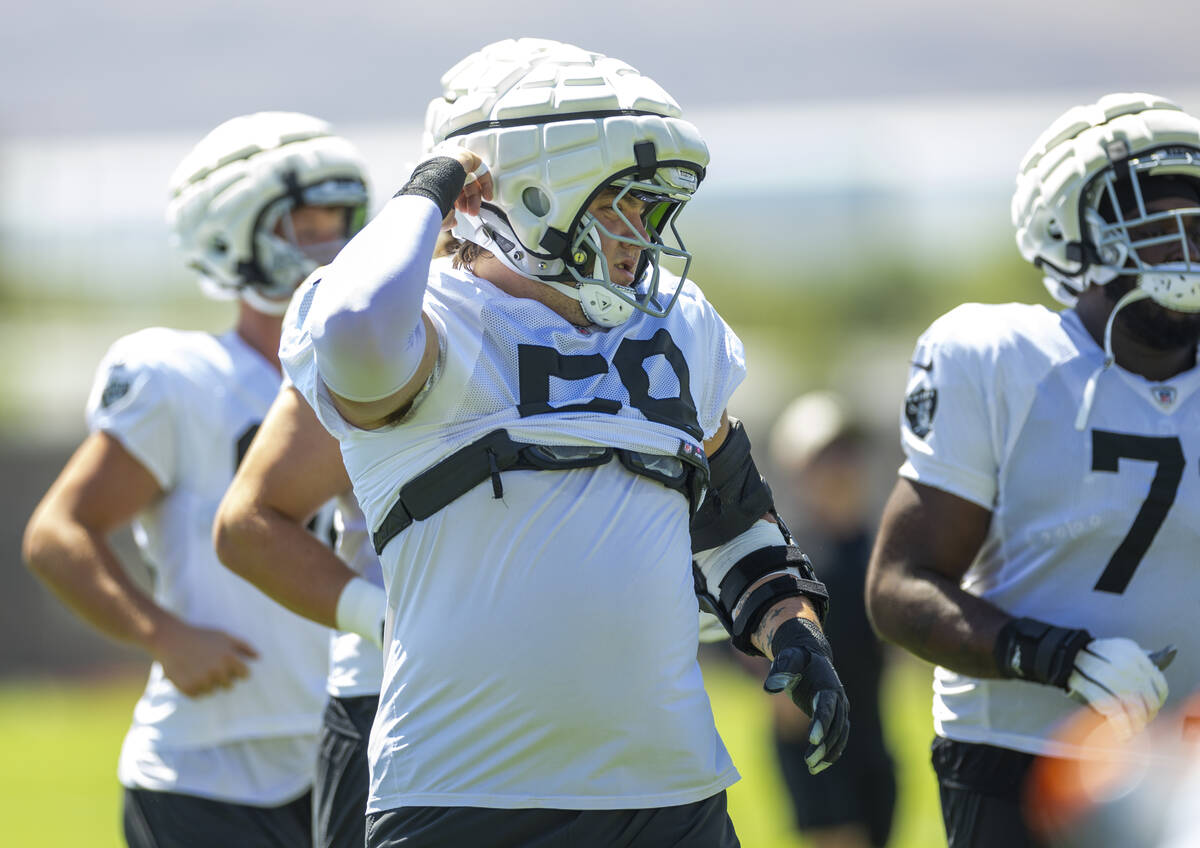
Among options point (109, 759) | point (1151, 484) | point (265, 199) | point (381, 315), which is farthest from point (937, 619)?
point (109, 759)

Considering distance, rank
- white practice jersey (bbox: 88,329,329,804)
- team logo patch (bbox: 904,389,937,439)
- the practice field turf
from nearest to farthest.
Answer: team logo patch (bbox: 904,389,937,439) → white practice jersey (bbox: 88,329,329,804) → the practice field turf

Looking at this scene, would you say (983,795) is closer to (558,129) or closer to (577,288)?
(577,288)

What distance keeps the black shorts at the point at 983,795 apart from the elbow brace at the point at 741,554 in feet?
2.45

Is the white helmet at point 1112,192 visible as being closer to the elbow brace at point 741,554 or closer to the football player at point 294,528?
the elbow brace at point 741,554

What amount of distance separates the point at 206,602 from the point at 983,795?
7.30ft

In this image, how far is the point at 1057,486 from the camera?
141 inches

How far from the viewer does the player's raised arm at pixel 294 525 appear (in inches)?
132

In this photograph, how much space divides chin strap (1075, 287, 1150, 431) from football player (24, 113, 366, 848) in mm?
2210

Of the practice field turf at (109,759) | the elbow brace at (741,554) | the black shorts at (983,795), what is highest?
the elbow brace at (741,554)

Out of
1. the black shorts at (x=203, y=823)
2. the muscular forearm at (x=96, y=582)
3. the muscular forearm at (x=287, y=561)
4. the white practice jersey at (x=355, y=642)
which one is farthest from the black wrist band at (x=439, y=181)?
the black shorts at (x=203, y=823)

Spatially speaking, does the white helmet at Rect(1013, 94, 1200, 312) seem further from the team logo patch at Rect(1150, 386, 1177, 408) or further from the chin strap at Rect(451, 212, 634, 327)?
the chin strap at Rect(451, 212, 634, 327)

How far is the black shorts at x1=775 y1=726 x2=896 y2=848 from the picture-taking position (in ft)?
21.9

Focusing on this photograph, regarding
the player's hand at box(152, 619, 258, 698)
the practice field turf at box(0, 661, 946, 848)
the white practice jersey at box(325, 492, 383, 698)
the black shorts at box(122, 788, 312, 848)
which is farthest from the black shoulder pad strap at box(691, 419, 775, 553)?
the practice field turf at box(0, 661, 946, 848)

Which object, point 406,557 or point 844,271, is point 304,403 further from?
point 844,271
